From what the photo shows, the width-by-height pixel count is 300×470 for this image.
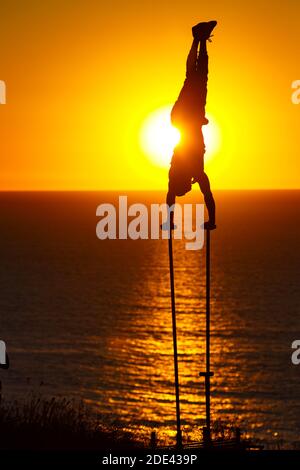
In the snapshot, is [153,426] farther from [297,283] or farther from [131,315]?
[297,283]

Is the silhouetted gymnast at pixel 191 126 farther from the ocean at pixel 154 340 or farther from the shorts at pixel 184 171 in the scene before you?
the ocean at pixel 154 340

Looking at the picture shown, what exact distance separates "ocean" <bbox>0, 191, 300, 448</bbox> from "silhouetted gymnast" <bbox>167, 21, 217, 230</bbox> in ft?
63.3

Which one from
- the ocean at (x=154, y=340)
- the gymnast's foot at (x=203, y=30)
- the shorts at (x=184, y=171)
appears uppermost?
the ocean at (x=154, y=340)

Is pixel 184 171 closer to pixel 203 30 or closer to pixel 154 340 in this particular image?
pixel 203 30

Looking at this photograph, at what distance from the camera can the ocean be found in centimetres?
7250

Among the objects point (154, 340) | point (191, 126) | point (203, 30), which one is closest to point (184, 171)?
point (191, 126)

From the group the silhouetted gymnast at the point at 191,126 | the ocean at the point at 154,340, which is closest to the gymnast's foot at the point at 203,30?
the silhouetted gymnast at the point at 191,126

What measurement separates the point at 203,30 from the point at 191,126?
6.16 ft

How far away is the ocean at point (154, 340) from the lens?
238ft

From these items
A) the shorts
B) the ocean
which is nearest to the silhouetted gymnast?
the shorts

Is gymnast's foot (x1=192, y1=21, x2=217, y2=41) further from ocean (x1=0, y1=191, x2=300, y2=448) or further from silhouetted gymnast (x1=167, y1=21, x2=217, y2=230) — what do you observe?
ocean (x1=0, y1=191, x2=300, y2=448)

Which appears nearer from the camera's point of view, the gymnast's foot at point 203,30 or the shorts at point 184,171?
the gymnast's foot at point 203,30

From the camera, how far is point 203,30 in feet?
62.2

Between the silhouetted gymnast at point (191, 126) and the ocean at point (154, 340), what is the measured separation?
760 inches
